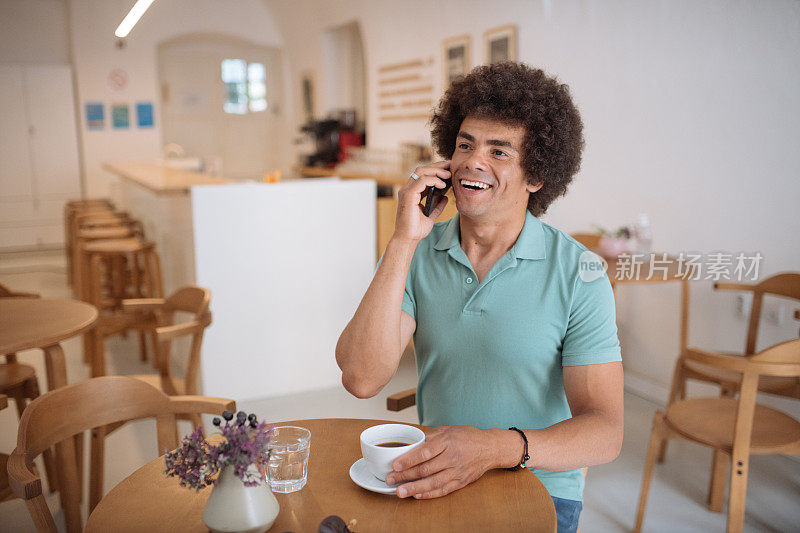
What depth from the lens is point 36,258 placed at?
8.48m

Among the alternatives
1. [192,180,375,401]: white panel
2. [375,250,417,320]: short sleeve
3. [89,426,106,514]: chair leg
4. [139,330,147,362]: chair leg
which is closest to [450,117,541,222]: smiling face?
[375,250,417,320]: short sleeve

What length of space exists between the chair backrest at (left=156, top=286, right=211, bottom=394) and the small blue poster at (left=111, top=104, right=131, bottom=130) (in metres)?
7.28

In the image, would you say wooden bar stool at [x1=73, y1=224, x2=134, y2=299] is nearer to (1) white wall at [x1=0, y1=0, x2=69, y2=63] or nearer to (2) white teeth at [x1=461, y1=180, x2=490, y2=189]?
(2) white teeth at [x1=461, y1=180, x2=490, y2=189]

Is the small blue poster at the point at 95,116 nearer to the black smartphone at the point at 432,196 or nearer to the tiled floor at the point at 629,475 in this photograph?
the tiled floor at the point at 629,475

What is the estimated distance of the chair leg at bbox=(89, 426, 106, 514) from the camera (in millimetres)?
2309

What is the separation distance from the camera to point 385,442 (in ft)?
4.13

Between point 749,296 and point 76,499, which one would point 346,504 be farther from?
point 749,296

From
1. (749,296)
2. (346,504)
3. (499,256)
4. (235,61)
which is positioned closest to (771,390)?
(749,296)

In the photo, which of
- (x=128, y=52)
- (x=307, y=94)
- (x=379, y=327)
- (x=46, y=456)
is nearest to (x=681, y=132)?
(x=379, y=327)

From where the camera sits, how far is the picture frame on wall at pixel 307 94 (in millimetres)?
9359

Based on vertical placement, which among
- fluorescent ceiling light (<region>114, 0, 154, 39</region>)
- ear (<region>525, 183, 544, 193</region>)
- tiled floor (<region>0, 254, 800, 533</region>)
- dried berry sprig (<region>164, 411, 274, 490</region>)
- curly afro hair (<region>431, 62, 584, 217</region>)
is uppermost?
fluorescent ceiling light (<region>114, 0, 154, 39</region>)

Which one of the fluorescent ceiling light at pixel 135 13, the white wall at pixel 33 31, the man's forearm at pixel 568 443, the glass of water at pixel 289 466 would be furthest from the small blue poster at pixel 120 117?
the man's forearm at pixel 568 443

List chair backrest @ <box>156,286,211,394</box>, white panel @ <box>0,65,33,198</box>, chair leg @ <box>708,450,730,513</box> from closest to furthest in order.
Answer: chair backrest @ <box>156,286,211,394</box>, chair leg @ <box>708,450,730,513</box>, white panel @ <box>0,65,33,198</box>

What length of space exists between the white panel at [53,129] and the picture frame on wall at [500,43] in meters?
6.19
